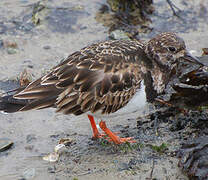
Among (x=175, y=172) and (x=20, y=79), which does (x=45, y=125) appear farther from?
(x=175, y=172)

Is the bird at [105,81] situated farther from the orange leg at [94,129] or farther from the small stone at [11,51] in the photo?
the small stone at [11,51]

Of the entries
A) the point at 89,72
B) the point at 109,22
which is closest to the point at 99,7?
the point at 109,22

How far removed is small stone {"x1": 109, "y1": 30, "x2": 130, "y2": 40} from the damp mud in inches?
7.0

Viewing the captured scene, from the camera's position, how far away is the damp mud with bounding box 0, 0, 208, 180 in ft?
13.1

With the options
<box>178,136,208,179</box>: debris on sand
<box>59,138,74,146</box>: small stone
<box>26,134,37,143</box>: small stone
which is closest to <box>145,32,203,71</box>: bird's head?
<box>178,136,208,179</box>: debris on sand

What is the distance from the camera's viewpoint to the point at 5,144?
4344 millimetres

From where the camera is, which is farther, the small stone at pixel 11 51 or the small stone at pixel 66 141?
the small stone at pixel 11 51

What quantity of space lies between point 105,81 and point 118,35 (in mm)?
2302

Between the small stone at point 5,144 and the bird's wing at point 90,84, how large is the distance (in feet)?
1.93

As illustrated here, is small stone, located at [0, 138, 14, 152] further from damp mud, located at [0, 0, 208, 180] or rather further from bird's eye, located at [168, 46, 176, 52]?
bird's eye, located at [168, 46, 176, 52]

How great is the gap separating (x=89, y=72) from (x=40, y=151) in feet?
3.29

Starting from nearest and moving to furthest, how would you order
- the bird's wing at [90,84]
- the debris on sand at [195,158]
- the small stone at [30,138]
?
the debris on sand at [195,158] → the bird's wing at [90,84] → the small stone at [30,138]

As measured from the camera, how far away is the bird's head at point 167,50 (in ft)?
13.4

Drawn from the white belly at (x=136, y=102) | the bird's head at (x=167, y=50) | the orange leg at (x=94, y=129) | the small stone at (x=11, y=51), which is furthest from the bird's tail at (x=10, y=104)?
the small stone at (x=11, y=51)
